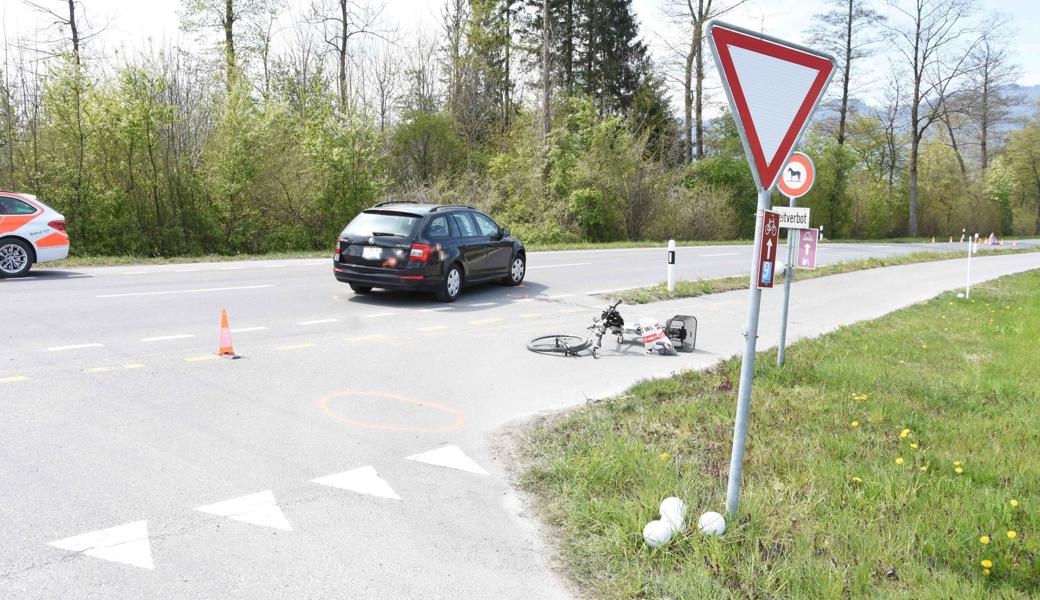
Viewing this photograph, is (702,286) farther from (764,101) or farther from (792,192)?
(764,101)

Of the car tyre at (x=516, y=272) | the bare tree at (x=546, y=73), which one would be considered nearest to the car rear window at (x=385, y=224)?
the car tyre at (x=516, y=272)

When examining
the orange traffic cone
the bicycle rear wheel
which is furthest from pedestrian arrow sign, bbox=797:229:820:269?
the orange traffic cone

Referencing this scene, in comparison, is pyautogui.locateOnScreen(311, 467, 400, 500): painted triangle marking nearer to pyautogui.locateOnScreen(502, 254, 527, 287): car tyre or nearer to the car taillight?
the car taillight

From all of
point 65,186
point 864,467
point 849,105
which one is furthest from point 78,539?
point 849,105

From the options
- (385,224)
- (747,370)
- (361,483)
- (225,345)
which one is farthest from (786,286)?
(385,224)

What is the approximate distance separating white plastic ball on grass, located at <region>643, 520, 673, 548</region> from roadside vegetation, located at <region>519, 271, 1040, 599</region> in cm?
5

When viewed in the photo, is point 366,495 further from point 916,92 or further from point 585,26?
point 916,92

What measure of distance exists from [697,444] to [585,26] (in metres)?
40.8

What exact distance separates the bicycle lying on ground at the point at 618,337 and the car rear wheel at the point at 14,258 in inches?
413

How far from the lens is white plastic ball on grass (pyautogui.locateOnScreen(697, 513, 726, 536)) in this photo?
380cm

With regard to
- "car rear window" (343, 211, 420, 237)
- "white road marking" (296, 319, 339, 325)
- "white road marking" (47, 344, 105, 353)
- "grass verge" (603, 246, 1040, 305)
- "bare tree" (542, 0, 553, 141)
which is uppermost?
"bare tree" (542, 0, 553, 141)

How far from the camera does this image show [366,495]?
14.6 ft

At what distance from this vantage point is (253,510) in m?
4.14

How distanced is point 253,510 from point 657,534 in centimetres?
229
